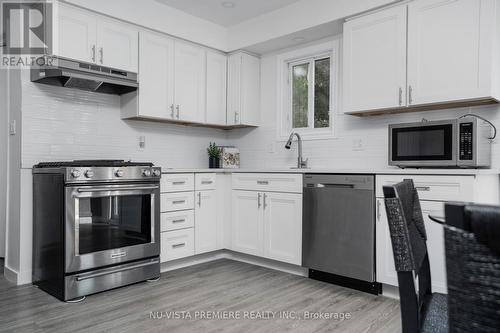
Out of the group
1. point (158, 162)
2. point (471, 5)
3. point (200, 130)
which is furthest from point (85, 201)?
point (471, 5)

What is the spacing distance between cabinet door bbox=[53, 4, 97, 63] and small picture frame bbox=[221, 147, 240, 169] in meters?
1.83

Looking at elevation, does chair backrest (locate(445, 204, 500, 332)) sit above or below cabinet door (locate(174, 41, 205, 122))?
below

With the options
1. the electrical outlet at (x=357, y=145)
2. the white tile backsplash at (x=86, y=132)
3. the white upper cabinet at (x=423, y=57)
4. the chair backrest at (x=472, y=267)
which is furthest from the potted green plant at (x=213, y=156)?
the chair backrest at (x=472, y=267)

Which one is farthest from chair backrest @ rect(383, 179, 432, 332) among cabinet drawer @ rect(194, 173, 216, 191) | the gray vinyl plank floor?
cabinet drawer @ rect(194, 173, 216, 191)

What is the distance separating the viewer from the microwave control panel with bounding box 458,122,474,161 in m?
2.58

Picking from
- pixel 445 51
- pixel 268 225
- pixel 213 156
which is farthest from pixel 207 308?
pixel 445 51

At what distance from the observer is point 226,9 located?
3.95 meters

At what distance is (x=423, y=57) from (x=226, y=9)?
2.06 metres

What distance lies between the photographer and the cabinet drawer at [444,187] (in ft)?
8.10

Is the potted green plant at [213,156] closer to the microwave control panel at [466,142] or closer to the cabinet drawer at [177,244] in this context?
the cabinet drawer at [177,244]

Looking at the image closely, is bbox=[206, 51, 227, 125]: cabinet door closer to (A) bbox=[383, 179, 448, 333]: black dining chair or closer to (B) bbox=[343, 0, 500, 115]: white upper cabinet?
(B) bbox=[343, 0, 500, 115]: white upper cabinet

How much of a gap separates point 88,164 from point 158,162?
1.25 m

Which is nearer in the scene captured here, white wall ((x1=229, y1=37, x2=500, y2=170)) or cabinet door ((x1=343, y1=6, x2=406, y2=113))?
cabinet door ((x1=343, y1=6, x2=406, y2=113))

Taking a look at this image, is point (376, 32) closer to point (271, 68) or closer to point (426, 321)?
point (271, 68)
